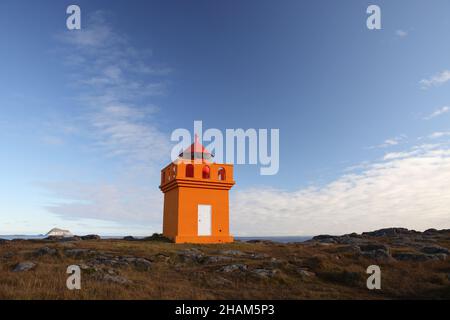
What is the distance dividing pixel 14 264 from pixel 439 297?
16897 mm

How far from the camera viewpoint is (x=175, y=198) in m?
25.5

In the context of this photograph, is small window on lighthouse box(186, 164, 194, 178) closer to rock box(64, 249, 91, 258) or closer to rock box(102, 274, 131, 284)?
rock box(64, 249, 91, 258)

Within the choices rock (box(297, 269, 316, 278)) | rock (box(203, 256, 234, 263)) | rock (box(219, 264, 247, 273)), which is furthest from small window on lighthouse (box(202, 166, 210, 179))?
rock (box(297, 269, 316, 278))

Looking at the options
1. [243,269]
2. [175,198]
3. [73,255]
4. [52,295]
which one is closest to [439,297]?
[243,269]

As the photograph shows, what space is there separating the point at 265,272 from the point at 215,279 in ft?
7.14

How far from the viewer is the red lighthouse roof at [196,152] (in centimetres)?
2648

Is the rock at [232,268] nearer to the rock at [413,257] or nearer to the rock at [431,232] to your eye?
the rock at [413,257]

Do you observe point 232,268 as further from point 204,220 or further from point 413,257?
point 204,220

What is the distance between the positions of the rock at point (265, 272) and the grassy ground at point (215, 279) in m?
0.04

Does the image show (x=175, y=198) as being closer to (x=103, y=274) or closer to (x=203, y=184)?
(x=203, y=184)

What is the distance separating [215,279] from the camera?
502 inches

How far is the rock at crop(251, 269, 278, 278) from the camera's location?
13227 millimetres
